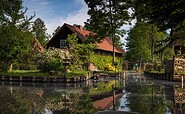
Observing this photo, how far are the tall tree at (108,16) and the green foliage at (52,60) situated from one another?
38.4 ft

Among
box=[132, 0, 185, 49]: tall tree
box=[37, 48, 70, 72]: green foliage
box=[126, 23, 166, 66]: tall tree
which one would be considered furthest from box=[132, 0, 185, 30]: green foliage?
box=[126, 23, 166, 66]: tall tree

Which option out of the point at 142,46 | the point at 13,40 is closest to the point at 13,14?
the point at 13,40

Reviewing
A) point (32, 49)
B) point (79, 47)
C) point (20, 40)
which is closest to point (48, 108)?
point (20, 40)

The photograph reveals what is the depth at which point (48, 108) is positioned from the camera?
11516 millimetres

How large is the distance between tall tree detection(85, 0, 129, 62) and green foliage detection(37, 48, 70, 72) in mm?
11691

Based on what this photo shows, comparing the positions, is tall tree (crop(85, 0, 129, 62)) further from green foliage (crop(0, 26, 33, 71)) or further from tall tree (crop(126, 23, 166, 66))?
tall tree (crop(126, 23, 166, 66))

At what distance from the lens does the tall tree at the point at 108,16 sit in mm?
43875

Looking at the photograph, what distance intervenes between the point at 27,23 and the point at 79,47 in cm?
795

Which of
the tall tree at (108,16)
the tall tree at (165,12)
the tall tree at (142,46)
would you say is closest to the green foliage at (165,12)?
the tall tree at (165,12)

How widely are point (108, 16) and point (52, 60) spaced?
16254 mm

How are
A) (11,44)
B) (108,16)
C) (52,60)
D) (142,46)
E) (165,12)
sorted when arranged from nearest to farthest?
(165,12), (52,60), (11,44), (108,16), (142,46)

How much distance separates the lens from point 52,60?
1229 inches

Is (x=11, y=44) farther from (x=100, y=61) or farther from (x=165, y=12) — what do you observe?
(x=165, y=12)

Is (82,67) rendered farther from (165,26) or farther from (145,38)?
(165,26)
